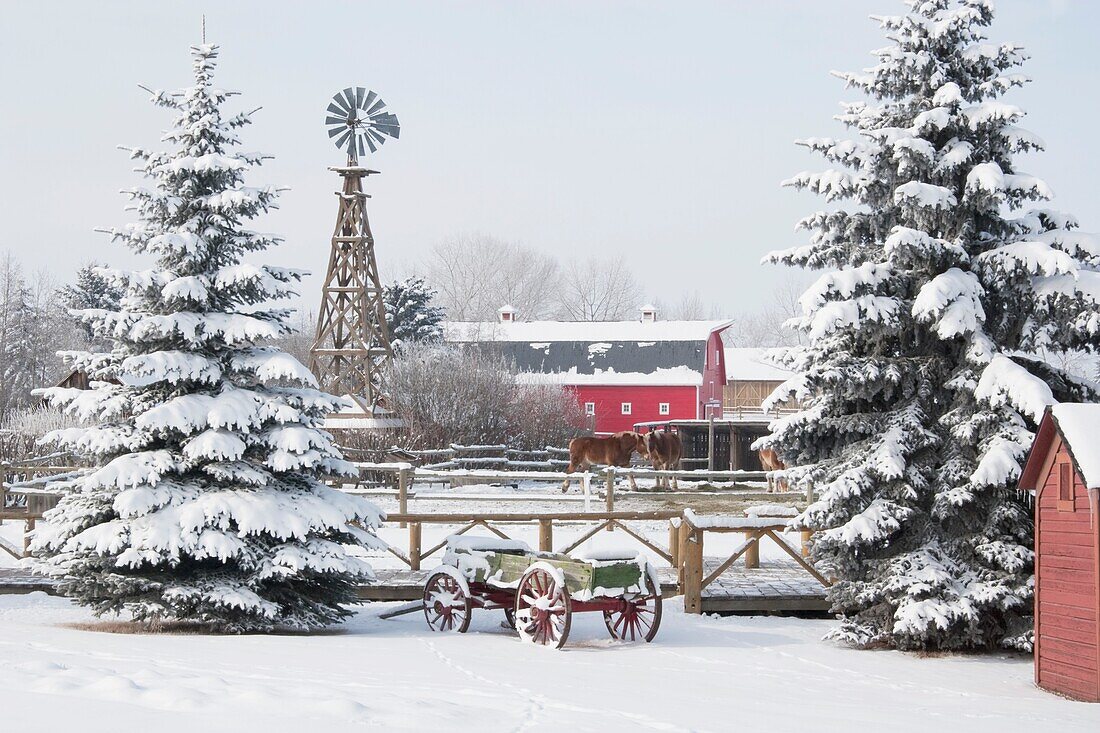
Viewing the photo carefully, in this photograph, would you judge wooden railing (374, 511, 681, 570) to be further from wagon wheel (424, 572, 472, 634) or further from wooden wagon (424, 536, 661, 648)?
wooden wagon (424, 536, 661, 648)

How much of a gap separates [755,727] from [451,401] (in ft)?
104

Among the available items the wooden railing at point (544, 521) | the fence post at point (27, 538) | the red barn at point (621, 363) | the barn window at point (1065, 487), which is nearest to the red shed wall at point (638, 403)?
the red barn at point (621, 363)

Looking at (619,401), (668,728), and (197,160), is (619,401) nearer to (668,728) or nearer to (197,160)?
(197,160)

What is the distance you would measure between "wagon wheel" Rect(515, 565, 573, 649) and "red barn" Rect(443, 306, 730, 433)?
128 ft

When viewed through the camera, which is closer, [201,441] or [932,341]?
[201,441]

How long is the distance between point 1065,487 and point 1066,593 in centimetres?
99

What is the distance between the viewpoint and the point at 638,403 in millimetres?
55094

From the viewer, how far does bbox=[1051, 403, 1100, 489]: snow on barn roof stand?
444 inches

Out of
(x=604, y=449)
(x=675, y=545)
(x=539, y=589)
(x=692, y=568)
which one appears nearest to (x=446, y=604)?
(x=539, y=589)

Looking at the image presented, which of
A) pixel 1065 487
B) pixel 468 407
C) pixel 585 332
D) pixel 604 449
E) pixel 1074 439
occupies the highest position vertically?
pixel 585 332

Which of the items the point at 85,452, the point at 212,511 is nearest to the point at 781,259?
the point at 212,511

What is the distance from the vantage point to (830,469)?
1409 cm

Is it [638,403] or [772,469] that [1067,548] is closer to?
[772,469]

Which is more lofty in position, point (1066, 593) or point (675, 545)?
point (675, 545)
